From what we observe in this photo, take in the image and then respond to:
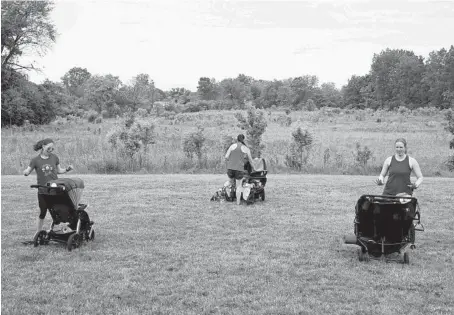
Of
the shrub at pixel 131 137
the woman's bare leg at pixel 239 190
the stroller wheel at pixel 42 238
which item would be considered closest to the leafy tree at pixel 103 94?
the shrub at pixel 131 137

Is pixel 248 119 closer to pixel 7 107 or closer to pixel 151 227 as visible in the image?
pixel 151 227

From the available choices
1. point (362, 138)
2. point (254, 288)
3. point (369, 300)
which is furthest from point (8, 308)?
point (362, 138)

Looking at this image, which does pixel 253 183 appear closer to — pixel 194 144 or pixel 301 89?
pixel 194 144

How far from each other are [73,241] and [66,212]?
1.61ft

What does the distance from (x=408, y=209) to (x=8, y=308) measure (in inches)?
213

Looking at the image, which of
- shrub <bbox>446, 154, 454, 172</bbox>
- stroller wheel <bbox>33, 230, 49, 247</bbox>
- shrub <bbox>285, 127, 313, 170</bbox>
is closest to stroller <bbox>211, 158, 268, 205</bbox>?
stroller wheel <bbox>33, 230, 49, 247</bbox>

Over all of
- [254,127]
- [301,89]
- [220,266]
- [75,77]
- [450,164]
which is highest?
[75,77]

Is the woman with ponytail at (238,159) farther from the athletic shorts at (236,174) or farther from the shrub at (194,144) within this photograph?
the shrub at (194,144)

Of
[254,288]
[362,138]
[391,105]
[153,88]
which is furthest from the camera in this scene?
[153,88]

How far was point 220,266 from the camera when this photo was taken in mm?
7391

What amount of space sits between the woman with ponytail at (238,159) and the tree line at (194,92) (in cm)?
1572

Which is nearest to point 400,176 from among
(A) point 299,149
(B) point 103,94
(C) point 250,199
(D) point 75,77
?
(C) point 250,199

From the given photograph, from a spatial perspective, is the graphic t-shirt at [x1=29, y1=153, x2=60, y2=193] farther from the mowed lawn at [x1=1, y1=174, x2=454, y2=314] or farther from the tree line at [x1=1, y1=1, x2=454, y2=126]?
the tree line at [x1=1, y1=1, x2=454, y2=126]

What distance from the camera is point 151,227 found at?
33.6ft
